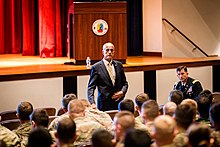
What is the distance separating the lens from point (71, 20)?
308 inches

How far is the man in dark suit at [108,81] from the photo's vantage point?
19.0ft

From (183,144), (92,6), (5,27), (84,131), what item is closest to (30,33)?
(5,27)

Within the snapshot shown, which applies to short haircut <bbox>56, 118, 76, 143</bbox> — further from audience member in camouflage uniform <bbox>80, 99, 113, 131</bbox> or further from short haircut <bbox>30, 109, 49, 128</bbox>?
audience member in camouflage uniform <bbox>80, 99, 113, 131</bbox>

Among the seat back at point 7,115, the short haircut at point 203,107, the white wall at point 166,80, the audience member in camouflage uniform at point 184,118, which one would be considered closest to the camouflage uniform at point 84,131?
the audience member in camouflage uniform at point 184,118

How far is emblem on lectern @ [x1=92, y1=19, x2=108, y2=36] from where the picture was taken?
7355mm

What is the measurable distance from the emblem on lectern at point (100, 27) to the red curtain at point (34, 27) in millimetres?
3010

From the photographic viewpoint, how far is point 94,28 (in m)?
7.35

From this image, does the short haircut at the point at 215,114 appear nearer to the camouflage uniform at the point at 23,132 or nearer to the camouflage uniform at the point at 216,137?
the camouflage uniform at the point at 216,137

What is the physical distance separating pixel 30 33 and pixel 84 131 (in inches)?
284

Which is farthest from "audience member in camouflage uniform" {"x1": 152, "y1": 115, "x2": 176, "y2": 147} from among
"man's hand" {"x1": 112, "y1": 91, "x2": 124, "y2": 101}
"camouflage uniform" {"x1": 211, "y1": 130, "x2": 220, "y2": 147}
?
"man's hand" {"x1": 112, "y1": 91, "x2": 124, "y2": 101}

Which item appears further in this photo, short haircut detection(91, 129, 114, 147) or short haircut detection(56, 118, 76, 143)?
short haircut detection(56, 118, 76, 143)

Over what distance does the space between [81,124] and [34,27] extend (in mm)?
7247

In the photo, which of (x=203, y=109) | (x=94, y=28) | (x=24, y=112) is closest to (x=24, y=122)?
(x=24, y=112)

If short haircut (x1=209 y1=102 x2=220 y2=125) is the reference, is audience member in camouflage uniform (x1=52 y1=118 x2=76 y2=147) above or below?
below
